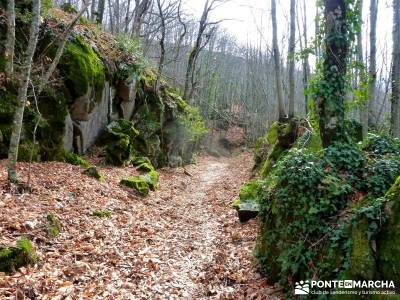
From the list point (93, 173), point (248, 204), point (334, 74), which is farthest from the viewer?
point (93, 173)

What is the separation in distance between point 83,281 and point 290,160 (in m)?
3.57

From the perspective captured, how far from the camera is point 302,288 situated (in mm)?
4191

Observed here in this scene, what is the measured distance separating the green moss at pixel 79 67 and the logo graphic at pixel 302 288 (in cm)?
905

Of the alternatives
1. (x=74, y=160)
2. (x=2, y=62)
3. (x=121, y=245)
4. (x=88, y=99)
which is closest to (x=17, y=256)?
(x=121, y=245)

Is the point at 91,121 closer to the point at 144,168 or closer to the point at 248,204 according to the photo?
the point at 144,168

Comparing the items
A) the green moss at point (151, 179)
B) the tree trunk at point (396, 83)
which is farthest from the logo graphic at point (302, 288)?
the green moss at point (151, 179)

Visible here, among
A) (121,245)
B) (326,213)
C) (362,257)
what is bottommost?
(121,245)

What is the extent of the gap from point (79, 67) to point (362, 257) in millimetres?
9811

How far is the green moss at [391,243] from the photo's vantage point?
3572mm

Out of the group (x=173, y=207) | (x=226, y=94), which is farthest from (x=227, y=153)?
(x=173, y=207)

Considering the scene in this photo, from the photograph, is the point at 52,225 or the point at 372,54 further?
the point at 372,54

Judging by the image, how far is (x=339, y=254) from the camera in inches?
158

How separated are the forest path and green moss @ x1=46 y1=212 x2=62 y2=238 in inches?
4.4

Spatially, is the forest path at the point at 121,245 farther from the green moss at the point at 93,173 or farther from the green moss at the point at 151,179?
the green moss at the point at 151,179
